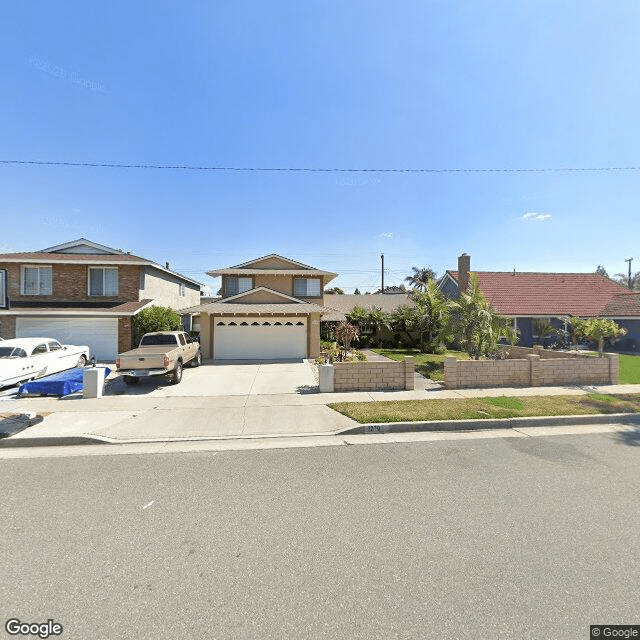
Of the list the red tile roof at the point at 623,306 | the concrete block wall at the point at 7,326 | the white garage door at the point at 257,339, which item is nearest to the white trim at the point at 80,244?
the concrete block wall at the point at 7,326

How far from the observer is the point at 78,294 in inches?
693

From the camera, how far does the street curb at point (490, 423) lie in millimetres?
6613

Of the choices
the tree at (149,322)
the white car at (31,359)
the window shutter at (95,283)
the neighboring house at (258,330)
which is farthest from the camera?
the window shutter at (95,283)

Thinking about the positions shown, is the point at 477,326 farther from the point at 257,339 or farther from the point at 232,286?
the point at 232,286

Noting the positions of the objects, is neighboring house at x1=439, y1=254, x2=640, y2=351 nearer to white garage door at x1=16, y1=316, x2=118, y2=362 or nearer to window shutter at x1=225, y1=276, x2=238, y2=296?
window shutter at x1=225, y1=276, x2=238, y2=296

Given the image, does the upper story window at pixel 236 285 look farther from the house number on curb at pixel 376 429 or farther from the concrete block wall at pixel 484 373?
the house number on curb at pixel 376 429

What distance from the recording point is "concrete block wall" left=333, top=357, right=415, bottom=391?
9867 millimetres

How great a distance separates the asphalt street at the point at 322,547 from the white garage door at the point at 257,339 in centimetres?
1175

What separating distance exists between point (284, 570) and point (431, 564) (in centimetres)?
131

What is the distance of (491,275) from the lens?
2409cm

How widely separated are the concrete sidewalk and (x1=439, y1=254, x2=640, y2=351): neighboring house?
12155 millimetres

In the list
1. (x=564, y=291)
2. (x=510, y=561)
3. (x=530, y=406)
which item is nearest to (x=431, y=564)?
(x=510, y=561)

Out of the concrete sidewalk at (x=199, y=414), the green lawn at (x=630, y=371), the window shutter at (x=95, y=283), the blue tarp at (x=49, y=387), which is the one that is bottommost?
the concrete sidewalk at (x=199, y=414)

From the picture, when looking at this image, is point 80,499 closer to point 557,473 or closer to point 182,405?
point 182,405
